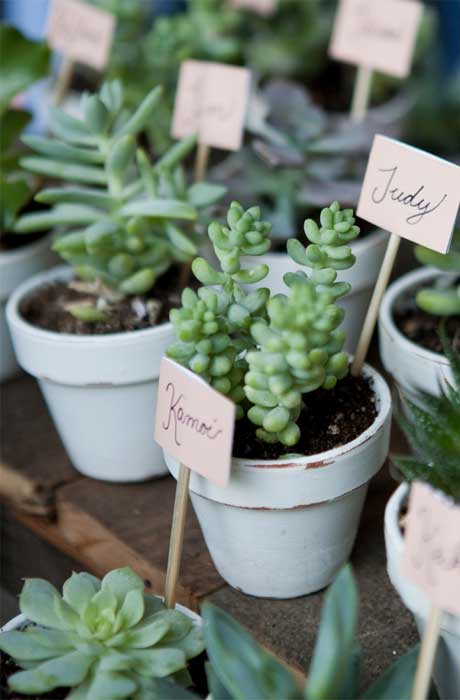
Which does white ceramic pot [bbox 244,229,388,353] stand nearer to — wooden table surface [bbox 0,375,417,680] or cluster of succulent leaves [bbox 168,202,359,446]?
wooden table surface [bbox 0,375,417,680]

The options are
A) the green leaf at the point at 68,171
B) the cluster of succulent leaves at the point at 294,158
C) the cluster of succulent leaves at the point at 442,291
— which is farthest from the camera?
the cluster of succulent leaves at the point at 294,158

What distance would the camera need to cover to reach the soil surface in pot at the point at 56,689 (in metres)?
0.76

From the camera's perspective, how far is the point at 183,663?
73cm

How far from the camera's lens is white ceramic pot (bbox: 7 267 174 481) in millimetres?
1032

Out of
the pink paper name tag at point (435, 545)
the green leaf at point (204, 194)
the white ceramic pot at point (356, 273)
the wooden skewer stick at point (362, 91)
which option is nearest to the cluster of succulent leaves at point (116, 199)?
the green leaf at point (204, 194)

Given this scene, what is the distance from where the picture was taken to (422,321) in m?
1.11

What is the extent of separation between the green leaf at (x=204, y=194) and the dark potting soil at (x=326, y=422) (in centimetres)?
27

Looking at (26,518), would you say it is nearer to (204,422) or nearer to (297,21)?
(204,422)

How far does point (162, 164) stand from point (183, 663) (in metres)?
0.57

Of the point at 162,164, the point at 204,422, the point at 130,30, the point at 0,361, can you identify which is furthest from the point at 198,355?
the point at 130,30

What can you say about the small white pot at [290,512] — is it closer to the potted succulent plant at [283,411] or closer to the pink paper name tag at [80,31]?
the potted succulent plant at [283,411]

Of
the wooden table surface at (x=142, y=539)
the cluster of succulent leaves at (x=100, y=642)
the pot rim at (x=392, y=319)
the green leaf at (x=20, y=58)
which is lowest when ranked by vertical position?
the wooden table surface at (x=142, y=539)

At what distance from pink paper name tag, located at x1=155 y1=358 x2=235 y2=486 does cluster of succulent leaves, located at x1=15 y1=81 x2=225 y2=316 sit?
28 centimetres

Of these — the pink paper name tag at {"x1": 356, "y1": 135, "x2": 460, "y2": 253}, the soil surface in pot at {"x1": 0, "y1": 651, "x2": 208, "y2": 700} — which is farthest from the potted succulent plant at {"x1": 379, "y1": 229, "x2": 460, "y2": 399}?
the soil surface in pot at {"x1": 0, "y1": 651, "x2": 208, "y2": 700}
